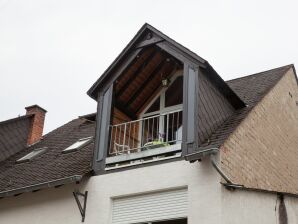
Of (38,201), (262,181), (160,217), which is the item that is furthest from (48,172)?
(262,181)

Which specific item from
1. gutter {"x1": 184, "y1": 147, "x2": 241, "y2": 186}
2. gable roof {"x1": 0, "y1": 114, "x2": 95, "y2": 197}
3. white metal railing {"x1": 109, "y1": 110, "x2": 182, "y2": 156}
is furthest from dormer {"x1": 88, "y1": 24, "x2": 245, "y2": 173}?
gable roof {"x1": 0, "y1": 114, "x2": 95, "y2": 197}

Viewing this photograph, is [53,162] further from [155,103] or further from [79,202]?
[155,103]

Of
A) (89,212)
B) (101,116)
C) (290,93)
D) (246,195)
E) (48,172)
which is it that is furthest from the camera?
(290,93)

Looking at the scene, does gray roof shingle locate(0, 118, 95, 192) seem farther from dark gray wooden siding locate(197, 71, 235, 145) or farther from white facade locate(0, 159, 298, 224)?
dark gray wooden siding locate(197, 71, 235, 145)

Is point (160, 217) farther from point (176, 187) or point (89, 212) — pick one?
point (89, 212)

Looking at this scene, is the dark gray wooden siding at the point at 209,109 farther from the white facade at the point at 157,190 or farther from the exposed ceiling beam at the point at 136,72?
the exposed ceiling beam at the point at 136,72

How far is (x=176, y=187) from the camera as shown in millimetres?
11023

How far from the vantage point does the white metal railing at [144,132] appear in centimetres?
1274

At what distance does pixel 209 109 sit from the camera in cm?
1208

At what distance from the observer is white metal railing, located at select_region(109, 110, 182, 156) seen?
12742 mm

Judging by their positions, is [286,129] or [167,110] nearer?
[167,110]

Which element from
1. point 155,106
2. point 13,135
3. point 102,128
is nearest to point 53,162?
point 102,128

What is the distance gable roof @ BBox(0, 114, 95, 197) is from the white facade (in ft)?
1.44

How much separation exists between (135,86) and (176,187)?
11.6ft
